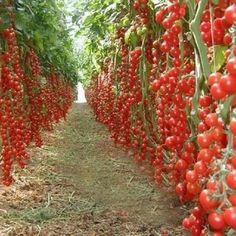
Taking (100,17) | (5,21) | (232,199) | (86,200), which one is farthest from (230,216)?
(100,17)

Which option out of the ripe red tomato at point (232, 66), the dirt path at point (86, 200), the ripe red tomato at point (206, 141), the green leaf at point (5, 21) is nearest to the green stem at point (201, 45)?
the ripe red tomato at point (206, 141)

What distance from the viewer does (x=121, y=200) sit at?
12.1 ft

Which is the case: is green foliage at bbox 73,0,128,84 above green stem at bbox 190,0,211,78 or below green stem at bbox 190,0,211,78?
above

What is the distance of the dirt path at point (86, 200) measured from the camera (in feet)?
9.80

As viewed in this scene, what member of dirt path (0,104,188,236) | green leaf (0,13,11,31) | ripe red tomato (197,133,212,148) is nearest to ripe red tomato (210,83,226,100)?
ripe red tomato (197,133,212,148)

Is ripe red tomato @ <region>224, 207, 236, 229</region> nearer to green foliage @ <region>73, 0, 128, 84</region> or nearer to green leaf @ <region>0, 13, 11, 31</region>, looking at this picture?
green leaf @ <region>0, 13, 11, 31</region>

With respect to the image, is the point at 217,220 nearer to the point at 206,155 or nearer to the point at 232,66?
the point at 206,155

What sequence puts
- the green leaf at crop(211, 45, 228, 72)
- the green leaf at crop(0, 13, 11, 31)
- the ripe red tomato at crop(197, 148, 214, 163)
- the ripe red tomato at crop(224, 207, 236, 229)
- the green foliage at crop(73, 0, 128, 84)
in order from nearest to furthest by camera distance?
the ripe red tomato at crop(224, 207, 236, 229)
the ripe red tomato at crop(197, 148, 214, 163)
the green leaf at crop(211, 45, 228, 72)
the green leaf at crop(0, 13, 11, 31)
the green foliage at crop(73, 0, 128, 84)

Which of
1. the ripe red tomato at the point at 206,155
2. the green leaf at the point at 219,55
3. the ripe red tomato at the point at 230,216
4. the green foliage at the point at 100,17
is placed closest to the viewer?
the ripe red tomato at the point at 230,216

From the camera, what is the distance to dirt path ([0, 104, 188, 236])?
118 inches

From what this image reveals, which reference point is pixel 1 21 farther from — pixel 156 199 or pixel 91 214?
pixel 156 199

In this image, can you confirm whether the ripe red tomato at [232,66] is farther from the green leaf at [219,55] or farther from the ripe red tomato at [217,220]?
the green leaf at [219,55]

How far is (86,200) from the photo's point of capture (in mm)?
3629

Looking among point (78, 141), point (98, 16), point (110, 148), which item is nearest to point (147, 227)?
point (98, 16)
